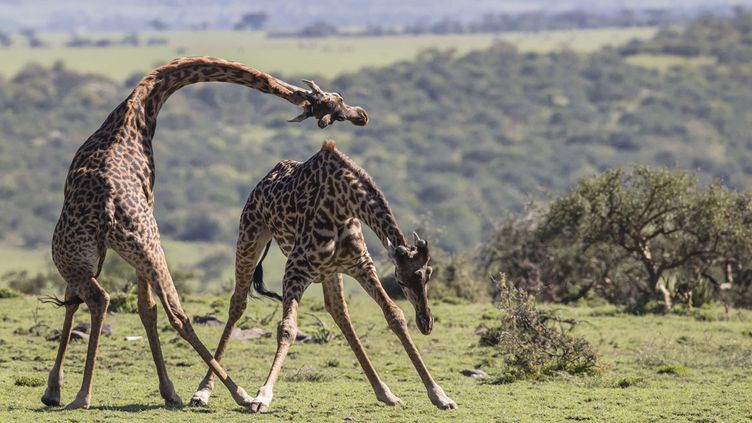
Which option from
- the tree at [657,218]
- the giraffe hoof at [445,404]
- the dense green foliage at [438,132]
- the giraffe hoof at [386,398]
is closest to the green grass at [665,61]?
Result: the dense green foliage at [438,132]

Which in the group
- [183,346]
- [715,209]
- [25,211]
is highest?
[715,209]

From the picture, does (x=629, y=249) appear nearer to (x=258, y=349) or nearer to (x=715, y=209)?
(x=715, y=209)

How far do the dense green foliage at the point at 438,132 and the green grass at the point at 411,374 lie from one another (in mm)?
71644

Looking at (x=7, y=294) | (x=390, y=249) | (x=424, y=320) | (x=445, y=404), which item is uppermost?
(x=390, y=249)

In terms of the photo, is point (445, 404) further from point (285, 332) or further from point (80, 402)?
point (80, 402)

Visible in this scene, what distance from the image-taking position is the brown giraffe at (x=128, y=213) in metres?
12.0

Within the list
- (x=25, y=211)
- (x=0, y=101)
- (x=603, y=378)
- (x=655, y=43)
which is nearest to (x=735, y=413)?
(x=603, y=378)

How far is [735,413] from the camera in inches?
496

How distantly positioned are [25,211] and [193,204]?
1302 centimetres

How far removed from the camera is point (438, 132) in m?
136

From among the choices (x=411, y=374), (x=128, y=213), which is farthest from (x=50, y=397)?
(x=411, y=374)

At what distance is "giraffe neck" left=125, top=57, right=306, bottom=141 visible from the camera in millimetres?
12695

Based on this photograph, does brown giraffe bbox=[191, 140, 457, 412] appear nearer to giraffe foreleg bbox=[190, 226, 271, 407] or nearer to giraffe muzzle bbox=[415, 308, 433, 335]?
giraffe muzzle bbox=[415, 308, 433, 335]

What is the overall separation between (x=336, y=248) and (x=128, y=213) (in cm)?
186
